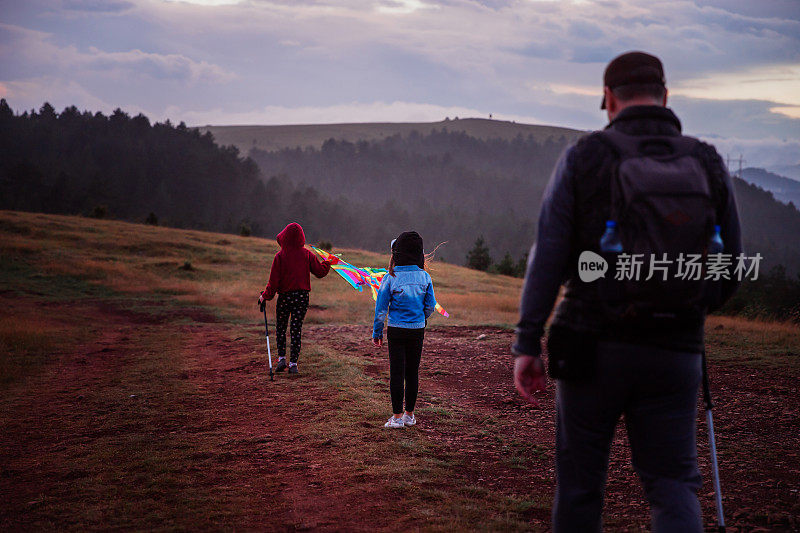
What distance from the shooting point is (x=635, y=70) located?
2678 mm

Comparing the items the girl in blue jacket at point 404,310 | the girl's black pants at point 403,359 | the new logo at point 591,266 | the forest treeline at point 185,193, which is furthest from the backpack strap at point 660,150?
the forest treeline at point 185,193

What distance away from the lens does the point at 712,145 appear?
2.71 m

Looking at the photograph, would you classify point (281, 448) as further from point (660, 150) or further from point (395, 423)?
point (660, 150)

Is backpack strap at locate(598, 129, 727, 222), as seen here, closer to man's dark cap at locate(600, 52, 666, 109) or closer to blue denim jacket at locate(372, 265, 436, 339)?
man's dark cap at locate(600, 52, 666, 109)

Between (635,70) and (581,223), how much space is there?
68 centimetres

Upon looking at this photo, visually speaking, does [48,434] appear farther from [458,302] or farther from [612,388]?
[458,302]

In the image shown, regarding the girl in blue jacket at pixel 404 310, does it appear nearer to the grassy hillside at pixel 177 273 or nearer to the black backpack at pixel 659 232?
the black backpack at pixel 659 232

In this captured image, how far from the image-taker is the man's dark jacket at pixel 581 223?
2.54 meters

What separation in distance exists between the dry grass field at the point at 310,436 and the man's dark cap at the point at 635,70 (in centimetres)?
309

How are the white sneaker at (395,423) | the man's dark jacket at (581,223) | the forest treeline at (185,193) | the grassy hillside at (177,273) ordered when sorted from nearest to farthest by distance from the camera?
the man's dark jacket at (581,223) → the white sneaker at (395,423) → the grassy hillside at (177,273) → the forest treeline at (185,193)

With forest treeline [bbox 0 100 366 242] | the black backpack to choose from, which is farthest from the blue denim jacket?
forest treeline [bbox 0 100 366 242]

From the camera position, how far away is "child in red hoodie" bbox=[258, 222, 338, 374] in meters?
10.1

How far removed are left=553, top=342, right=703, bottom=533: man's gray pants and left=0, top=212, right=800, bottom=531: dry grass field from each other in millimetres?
2063

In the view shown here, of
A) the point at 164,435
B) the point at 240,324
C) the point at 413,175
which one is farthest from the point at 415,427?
the point at 413,175
